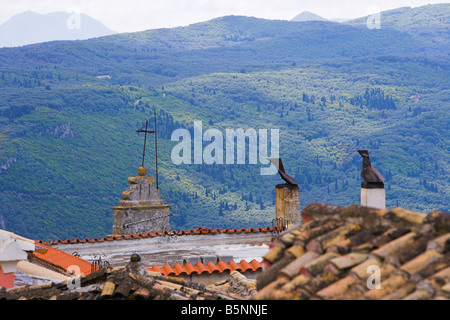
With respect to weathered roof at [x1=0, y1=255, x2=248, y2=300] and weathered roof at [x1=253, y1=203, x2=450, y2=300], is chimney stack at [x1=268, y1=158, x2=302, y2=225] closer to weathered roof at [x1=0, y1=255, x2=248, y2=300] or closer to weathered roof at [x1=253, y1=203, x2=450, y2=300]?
weathered roof at [x1=0, y1=255, x2=248, y2=300]

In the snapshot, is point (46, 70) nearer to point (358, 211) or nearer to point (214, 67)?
point (214, 67)

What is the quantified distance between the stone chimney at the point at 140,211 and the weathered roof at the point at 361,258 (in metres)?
16.7

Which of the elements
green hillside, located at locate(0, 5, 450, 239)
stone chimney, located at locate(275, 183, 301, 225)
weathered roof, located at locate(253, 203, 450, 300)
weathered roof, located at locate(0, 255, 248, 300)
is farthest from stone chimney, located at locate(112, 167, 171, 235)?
green hillside, located at locate(0, 5, 450, 239)

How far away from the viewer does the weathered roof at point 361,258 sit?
435cm

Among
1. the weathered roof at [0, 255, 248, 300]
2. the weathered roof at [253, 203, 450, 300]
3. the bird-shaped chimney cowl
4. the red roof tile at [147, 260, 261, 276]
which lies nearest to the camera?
the weathered roof at [253, 203, 450, 300]

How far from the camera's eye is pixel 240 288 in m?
11.1

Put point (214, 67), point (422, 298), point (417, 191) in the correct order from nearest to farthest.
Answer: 1. point (422, 298)
2. point (417, 191)
3. point (214, 67)

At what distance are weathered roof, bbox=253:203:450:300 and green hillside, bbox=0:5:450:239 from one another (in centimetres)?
5410

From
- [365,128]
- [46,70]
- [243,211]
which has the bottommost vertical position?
[243,211]

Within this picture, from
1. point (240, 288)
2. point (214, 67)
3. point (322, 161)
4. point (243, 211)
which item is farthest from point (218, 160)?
point (240, 288)

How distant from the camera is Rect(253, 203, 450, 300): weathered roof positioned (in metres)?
4.35

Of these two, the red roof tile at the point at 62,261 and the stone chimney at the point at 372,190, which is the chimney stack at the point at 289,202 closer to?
the stone chimney at the point at 372,190

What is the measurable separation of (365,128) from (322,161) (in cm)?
1923
